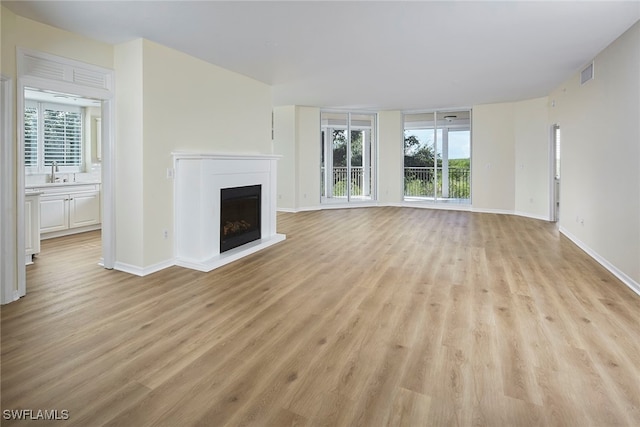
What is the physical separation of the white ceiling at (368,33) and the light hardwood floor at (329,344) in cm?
256

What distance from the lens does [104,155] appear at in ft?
13.5

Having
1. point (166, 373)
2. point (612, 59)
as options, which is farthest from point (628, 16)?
point (166, 373)

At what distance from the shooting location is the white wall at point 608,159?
3.58m

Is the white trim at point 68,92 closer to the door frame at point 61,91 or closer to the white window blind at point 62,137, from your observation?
the door frame at point 61,91

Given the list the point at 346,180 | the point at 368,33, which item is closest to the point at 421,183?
the point at 346,180

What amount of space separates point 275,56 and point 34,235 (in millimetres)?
3732

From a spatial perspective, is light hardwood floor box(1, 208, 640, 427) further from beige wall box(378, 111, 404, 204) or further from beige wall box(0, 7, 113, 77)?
beige wall box(378, 111, 404, 204)

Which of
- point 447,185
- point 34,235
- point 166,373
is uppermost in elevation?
point 447,185

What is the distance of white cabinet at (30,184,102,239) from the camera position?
18.0 feet

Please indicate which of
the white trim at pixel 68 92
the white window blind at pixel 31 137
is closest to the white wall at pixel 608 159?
the white trim at pixel 68 92

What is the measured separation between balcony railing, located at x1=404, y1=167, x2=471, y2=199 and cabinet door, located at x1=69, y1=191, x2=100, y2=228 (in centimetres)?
752

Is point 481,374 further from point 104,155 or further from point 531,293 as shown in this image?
point 104,155

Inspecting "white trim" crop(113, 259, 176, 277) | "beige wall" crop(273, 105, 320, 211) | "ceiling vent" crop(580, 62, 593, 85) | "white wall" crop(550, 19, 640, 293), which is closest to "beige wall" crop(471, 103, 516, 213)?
"white wall" crop(550, 19, 640, 293)

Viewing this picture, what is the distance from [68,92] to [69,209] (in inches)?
114
